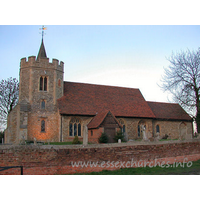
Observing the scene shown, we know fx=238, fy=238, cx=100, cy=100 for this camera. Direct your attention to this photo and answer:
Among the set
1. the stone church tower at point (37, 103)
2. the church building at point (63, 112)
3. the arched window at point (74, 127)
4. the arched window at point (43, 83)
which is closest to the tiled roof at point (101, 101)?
the church building at point (63, 112)

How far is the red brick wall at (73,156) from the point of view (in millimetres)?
15422

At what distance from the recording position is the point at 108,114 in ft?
83.7

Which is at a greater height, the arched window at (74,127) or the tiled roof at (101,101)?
the tiled roof at (101,101)

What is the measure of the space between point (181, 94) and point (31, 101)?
18147 millimetres

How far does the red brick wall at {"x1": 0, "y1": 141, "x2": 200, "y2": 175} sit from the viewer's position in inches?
607

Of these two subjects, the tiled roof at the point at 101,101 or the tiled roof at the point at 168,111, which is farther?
the tiled roof at the point at 168,111

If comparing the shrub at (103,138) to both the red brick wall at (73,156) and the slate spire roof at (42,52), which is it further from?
the slate spire roof at (42,52)

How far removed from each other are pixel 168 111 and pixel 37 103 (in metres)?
19.2

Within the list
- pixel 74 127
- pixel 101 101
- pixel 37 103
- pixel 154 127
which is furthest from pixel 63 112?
pixel 154 127

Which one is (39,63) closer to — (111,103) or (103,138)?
(111,103)

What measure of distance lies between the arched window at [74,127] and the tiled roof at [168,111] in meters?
11.4

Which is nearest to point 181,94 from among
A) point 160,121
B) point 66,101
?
point 160,121

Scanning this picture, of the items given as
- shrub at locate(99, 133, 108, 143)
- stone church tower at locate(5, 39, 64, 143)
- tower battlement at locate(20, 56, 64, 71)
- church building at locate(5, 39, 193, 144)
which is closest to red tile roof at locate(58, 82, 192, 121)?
church building at locate(5, 39, 193, 144)

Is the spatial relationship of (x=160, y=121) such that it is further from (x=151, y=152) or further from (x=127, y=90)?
(x=151, y=152)
